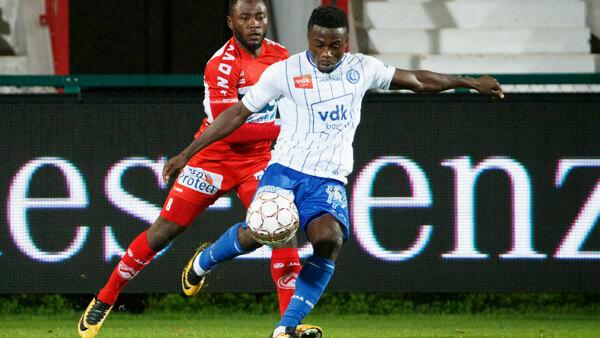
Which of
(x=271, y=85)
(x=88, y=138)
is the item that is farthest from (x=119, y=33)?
(x=271, y=85)

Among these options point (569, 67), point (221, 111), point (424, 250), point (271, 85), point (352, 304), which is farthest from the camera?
point (569, 67)

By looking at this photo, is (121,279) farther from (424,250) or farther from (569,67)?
(569,67)

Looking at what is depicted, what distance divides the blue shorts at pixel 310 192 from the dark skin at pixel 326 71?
2.0 inches

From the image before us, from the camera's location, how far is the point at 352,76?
7656 mm

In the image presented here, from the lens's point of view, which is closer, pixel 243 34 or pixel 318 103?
pixel 318 103

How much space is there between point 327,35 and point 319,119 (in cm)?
47

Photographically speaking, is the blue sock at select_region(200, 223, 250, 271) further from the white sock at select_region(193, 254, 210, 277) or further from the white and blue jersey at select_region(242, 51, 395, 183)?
the white and blue jersey at select_region(242, 51, 395, 183)

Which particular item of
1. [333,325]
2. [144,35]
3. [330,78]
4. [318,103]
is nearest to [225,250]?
[318,103]

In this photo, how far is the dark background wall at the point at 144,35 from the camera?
511 inches

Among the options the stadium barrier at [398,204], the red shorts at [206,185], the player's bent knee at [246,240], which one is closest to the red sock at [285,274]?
the player's bent knee at [246,240]

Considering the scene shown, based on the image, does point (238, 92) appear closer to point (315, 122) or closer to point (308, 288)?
point (315, 122)

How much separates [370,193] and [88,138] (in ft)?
6.40

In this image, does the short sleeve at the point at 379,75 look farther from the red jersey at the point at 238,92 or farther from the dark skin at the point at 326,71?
the red jersey at the point at 238,92

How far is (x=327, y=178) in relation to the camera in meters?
7.67
